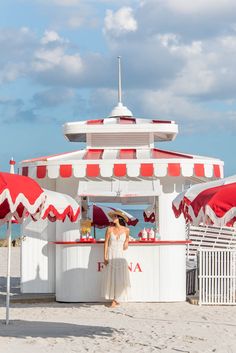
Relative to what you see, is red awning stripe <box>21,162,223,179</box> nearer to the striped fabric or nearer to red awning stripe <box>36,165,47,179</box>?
red awning stripe <box>36,165,47,179</box>

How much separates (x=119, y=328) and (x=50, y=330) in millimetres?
934

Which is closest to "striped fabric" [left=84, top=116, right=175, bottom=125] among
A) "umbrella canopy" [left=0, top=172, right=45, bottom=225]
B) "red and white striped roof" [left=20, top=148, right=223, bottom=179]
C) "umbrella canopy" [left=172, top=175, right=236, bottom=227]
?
"red and white striped roof" [left=20, top=148, right=223, bottom=179]

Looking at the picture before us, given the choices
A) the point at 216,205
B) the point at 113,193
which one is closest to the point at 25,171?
the point at 113,193

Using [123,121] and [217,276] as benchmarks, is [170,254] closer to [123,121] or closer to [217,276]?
[217,276]

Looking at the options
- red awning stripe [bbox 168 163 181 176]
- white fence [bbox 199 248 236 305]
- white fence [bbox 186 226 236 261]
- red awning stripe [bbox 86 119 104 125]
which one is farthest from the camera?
white fence [bbox 186 226 236 261]

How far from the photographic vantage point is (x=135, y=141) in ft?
50.5

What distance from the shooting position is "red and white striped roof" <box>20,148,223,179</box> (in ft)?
46.6

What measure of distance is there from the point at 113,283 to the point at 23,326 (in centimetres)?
291

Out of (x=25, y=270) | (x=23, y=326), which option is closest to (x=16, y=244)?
(x=25, y=270)

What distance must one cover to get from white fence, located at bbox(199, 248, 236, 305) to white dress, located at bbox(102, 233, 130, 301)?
1340 millimetres

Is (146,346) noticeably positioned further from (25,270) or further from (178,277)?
(25,270)

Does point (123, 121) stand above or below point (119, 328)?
above

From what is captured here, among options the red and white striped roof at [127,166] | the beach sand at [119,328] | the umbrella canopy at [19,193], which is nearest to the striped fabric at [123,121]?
the red and white striped roof at [127,166]

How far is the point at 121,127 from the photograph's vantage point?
15188 millimetres
